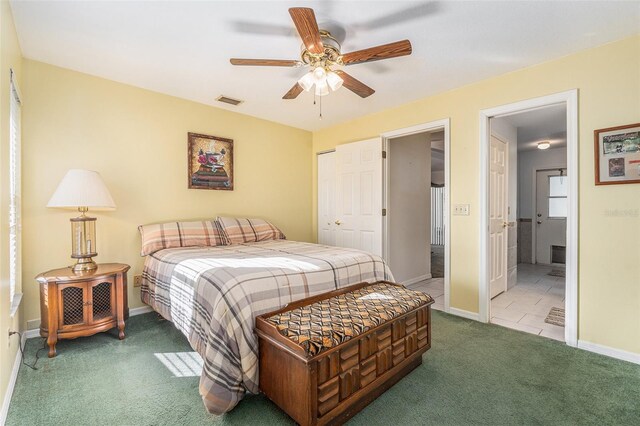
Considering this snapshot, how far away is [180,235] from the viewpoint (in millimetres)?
3105

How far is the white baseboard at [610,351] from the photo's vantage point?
2.17 m

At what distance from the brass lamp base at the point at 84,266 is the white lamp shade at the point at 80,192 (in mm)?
484

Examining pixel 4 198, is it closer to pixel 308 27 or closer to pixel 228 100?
pixel 308 27

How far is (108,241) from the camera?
295cm

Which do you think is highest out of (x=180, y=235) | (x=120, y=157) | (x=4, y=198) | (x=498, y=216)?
(x=120, y=157)

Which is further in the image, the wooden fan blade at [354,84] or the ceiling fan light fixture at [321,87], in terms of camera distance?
the wooden fan blade at [354,84]

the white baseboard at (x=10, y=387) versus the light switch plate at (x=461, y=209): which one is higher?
the light switch plate at (x=461, y=209)

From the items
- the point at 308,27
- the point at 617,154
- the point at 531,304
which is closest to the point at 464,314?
the point at 531,304

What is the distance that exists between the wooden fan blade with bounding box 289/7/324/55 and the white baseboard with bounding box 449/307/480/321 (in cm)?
279

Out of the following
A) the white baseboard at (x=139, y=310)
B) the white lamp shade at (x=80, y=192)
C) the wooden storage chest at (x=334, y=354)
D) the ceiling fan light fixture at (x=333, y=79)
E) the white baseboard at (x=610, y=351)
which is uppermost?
the ceiling fan light fixture at (x=333, y=79)

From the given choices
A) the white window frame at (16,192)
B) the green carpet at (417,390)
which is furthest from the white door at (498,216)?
the white window frame at (16,192)

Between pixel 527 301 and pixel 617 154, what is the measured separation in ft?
6.67

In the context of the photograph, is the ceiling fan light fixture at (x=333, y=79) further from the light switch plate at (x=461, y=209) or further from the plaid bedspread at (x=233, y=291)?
the light switch plate at (x=461, y=209)

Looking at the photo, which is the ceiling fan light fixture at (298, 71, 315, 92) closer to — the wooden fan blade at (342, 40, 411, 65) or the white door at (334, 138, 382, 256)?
the wooden fan blade at (342, 40, 411, 65)
